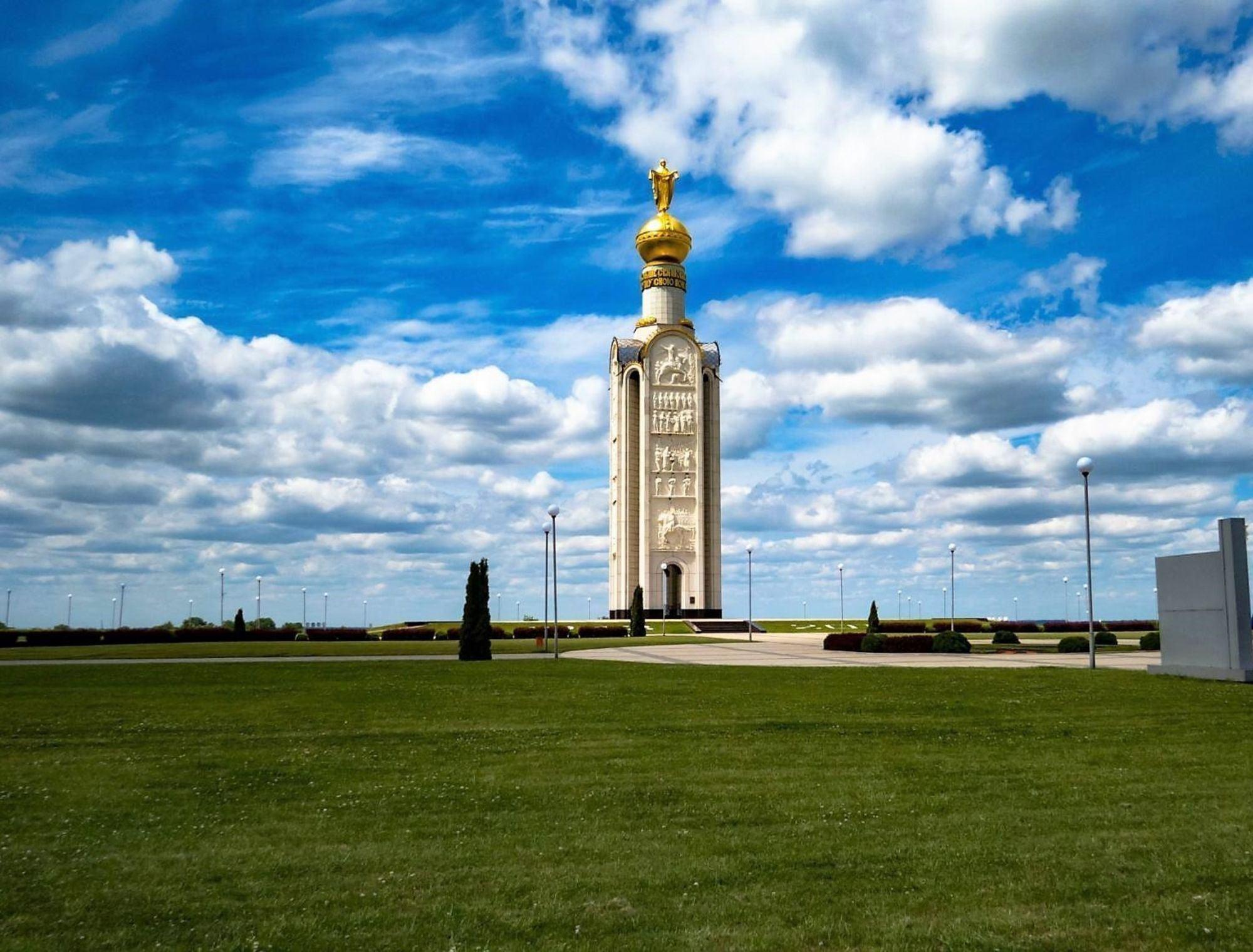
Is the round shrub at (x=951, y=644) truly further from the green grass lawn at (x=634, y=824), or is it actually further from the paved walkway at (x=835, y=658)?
the green grass lawn at (x=634, y=824)

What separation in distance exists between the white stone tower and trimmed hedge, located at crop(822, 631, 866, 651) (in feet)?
122

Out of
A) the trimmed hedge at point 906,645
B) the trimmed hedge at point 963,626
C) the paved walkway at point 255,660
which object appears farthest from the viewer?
the trimmed hedge at point 963,626

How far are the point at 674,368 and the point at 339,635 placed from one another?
36967 mm

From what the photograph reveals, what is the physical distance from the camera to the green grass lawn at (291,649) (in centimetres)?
3991

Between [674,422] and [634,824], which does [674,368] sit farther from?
[634,824]

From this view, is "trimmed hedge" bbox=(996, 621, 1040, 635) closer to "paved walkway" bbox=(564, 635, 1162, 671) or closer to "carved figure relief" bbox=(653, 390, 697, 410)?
"paved walkway" bbox=(564, 635, 1162, 671)

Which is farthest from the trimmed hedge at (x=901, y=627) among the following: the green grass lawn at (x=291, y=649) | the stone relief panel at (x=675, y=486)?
the stone relief panel at (x=675, y=486)

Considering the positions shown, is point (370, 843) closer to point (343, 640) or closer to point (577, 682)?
point (577, 682)

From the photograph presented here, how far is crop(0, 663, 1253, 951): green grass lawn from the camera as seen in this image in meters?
7.88

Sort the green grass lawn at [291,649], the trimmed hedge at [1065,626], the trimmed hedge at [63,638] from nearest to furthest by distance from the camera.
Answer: the green grass lawn at [291,649]
the trimmed hedge at [63,638]
the trimmed hedge at [1065,626]

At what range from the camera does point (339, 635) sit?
5978 centimetres

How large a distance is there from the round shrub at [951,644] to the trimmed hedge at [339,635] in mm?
31881

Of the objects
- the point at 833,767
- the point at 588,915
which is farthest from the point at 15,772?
the point at 833,767

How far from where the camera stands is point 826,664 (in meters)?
31.3
